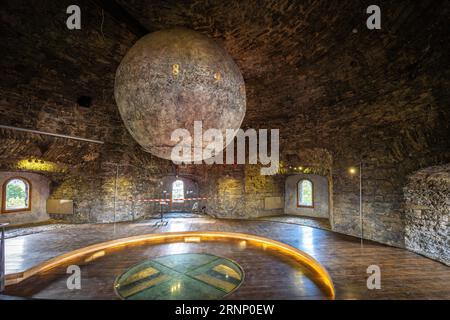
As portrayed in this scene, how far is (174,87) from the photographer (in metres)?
2.59

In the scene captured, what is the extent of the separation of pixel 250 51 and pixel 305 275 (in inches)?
213

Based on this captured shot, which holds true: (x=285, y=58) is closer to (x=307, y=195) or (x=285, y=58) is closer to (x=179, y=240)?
(x=179, y=240)

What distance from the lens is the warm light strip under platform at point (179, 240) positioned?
12.8 ft

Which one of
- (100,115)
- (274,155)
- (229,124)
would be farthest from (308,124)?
(100,115)

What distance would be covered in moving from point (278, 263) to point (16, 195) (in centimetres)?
1026

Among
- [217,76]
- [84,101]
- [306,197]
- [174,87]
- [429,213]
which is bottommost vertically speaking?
[306,197]

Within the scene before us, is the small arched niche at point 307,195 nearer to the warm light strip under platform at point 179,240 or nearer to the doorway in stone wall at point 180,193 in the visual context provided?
the doorway in stone wall at point 180,193

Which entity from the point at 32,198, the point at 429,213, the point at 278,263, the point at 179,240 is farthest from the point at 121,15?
the point at 32,198

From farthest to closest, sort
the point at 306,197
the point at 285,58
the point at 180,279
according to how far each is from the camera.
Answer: the point at 306,197
the point at 285,58
the point at 180,279

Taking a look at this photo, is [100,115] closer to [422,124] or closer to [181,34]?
[181,34]

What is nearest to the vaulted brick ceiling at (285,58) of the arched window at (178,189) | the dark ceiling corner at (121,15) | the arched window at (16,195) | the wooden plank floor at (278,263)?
the dark ceiling corner at (121,15)

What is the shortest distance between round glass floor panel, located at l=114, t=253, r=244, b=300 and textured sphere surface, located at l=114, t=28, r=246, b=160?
2643mm

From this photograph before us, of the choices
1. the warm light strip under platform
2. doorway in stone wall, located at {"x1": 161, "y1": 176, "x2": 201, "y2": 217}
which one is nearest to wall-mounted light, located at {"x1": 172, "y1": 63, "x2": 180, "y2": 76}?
the warm light strip under platform

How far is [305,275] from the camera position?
4188 millimetres
